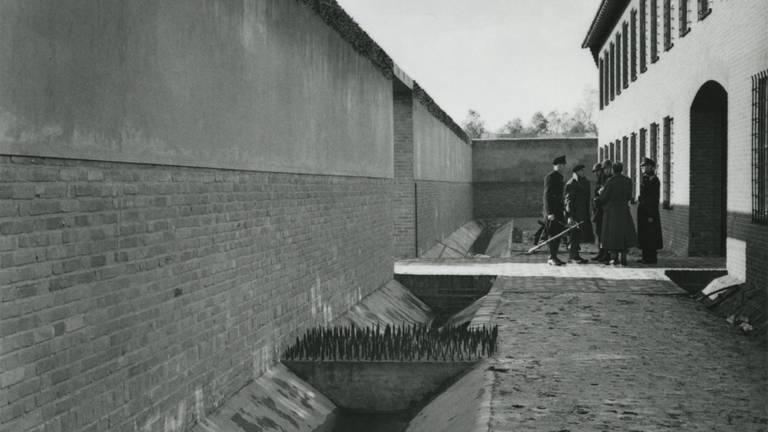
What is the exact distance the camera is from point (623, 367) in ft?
24.7

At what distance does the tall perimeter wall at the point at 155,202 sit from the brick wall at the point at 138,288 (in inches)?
0.5

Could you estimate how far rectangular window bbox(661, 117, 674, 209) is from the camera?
19.2 meters

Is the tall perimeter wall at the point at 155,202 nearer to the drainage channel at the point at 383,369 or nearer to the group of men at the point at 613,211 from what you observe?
the drainage channel at the point at 383,369

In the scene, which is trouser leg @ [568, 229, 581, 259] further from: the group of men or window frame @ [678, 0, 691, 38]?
window frame @ [678, 0, 691, 38]

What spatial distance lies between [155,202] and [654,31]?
1750 centimetres

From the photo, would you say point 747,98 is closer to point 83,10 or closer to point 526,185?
point 83,10

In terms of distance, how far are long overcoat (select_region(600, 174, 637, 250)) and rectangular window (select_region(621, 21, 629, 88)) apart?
1127cm

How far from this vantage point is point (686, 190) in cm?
1705

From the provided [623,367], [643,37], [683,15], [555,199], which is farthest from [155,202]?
[643,37]

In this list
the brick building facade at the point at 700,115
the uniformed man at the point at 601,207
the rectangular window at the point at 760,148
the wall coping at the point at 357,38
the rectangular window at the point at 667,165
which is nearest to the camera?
the wall coping at the point at 357,38

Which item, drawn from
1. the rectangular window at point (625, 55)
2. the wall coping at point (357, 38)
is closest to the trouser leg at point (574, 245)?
the wall coping at point (357, 38)

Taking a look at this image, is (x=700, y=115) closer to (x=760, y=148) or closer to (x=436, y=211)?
(x=760, y=148)

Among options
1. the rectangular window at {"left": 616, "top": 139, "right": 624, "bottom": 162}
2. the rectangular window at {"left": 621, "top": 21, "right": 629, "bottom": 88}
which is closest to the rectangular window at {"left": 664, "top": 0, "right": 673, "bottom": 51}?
the rectangular window at {"left": 621, "top": 21, "right": 629, "bottom": 88}

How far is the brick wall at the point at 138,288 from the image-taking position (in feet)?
13.5
